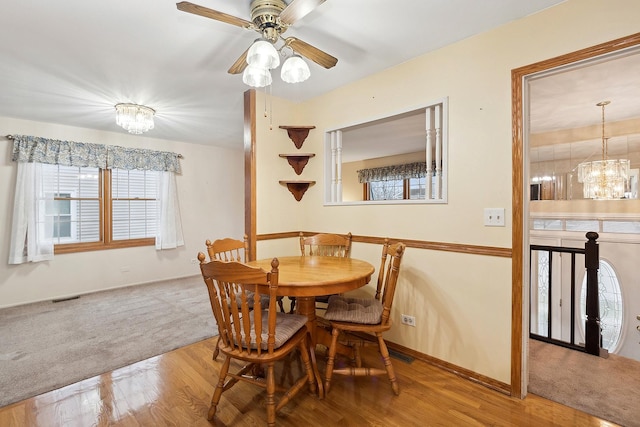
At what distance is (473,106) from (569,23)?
1.96ft

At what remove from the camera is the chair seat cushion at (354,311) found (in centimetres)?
184

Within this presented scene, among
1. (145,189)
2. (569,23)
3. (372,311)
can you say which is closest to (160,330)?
(372,311)

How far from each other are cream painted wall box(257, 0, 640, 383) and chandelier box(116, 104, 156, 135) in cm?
213

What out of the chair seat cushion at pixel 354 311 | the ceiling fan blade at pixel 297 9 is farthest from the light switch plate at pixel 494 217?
the ceiling fan blade at pixel 297 9

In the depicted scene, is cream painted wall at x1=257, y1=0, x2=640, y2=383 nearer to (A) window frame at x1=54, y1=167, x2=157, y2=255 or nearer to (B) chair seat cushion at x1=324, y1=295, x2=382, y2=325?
(B) chair seat cushion at x1=324, y1=295, x2=382, y2=325

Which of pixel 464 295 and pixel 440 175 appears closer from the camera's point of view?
pixel 464 295

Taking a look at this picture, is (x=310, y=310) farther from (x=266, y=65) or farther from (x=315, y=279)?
(x=266, y=65)

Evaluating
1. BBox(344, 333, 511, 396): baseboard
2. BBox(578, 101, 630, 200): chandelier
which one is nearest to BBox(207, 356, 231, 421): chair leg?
BBox(344, 333, 511, 396): baseboard

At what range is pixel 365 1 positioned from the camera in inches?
64.1

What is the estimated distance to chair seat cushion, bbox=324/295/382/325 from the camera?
72.4 inches

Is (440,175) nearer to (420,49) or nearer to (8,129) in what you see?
(420,49)

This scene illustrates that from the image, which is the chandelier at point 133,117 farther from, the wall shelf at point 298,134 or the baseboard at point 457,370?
the baseboard at point 457,370

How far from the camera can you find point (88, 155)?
4.07 m

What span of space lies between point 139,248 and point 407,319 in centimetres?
423
